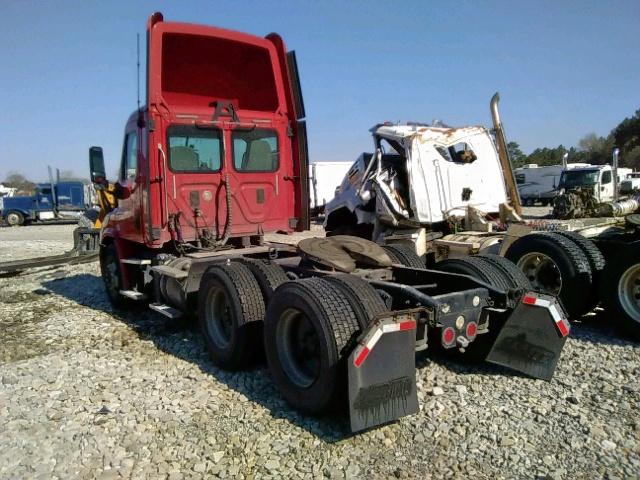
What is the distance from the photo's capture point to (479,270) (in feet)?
16.1

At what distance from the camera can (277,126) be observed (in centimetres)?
743

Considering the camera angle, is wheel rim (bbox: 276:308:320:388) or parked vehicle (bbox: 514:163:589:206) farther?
parked vehicle (bbox: 514:163:589:206)

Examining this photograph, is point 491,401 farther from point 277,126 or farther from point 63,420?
point 277,126

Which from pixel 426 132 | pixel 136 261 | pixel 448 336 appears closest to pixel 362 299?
pixel 448 336

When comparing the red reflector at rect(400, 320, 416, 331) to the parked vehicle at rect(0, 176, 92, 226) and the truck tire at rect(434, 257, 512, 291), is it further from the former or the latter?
the parked vehicle at rect(0, 176, 92, 226)

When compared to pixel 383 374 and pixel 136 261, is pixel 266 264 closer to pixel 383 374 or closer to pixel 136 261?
pixel 383 374

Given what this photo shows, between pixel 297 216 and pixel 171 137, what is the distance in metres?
2.14

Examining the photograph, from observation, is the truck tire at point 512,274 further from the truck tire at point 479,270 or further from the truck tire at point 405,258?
the truck tire at point 405,258

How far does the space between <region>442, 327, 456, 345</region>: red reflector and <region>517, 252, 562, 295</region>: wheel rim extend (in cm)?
286

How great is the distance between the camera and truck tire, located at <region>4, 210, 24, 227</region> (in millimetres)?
34844

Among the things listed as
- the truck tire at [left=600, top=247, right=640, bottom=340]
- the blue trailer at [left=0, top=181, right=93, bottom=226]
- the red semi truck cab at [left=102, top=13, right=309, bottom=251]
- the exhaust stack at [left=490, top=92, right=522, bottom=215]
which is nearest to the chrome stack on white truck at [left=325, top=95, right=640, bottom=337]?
the exhaust stack at [left=490, top=92, right=522, bottom=215]

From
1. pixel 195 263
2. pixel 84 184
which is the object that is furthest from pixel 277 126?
pixel 84 184

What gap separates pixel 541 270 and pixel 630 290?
1058 mm

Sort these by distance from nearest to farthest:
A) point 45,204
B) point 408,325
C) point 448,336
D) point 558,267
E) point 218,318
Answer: point 408,325
point 448,336
point 218,318
point 558,267
point 45,204
